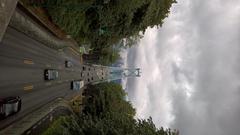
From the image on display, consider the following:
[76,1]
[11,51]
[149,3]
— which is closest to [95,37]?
[149,3]

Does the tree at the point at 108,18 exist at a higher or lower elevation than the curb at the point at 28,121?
higher

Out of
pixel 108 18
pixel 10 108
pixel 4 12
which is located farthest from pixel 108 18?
pixel 4 12

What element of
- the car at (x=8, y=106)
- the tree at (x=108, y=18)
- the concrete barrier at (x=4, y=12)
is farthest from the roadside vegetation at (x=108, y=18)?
the car at (x=8, y=106)

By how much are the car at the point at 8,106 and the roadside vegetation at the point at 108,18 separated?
12824 millimetres

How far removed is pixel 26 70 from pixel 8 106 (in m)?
4.97

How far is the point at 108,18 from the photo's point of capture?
40.2m

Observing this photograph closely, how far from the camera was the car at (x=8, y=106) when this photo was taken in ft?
66.3

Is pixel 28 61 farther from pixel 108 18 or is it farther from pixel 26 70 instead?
pixel 108 18

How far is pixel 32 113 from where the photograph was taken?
86.6 feet

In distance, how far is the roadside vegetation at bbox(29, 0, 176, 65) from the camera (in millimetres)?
35044

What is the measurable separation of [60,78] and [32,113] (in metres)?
13.9

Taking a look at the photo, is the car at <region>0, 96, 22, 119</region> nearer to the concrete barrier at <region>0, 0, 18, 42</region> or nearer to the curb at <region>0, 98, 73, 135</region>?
the curb at <region>0, 98, 73, 135</region>

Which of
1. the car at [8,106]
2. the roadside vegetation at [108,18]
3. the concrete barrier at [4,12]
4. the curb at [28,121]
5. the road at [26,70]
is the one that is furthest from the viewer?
the roadside vegetation at [108,18]

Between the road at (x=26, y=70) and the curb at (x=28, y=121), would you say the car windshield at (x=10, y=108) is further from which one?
the curb at (x=28, y=121)
